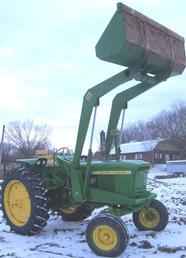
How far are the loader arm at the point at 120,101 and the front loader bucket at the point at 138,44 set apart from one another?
0.24 meters

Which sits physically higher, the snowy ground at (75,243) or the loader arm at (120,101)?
the loader arm at (120,101)

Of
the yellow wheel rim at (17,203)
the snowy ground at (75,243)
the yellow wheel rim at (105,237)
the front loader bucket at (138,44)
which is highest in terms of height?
the front loader bucket at (138,44)

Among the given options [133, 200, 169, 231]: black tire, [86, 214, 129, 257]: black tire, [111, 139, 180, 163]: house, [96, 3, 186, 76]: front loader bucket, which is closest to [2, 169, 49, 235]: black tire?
[86, 214, 129, 257]: black tire

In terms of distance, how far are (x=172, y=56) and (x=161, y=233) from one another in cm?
325

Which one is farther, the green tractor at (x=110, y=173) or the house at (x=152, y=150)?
the house at (x=152, y=150)

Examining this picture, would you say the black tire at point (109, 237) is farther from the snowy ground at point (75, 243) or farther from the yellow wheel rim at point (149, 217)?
the yellow wheel rim at point (149, 217)

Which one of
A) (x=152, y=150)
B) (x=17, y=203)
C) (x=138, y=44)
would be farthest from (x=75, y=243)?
(x=152, y=150)

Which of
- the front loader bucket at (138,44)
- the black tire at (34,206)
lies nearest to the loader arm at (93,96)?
the front loader bucket at (138,44)

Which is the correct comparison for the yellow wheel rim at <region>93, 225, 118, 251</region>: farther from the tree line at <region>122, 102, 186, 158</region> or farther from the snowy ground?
the tree line at <region>122, 102, 186, 158</region>

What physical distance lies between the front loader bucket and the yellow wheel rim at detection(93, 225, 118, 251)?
2.79m

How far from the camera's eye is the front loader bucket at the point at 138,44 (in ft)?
24.9

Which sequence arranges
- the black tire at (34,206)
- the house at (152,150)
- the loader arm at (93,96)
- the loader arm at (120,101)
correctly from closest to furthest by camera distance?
the loader arm at (93,96)
the black tire at (34,206)
the loader arm at (120,101)
the house at (152,150)

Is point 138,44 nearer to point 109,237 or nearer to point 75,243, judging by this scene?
point 109,237

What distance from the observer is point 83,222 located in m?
9.78
